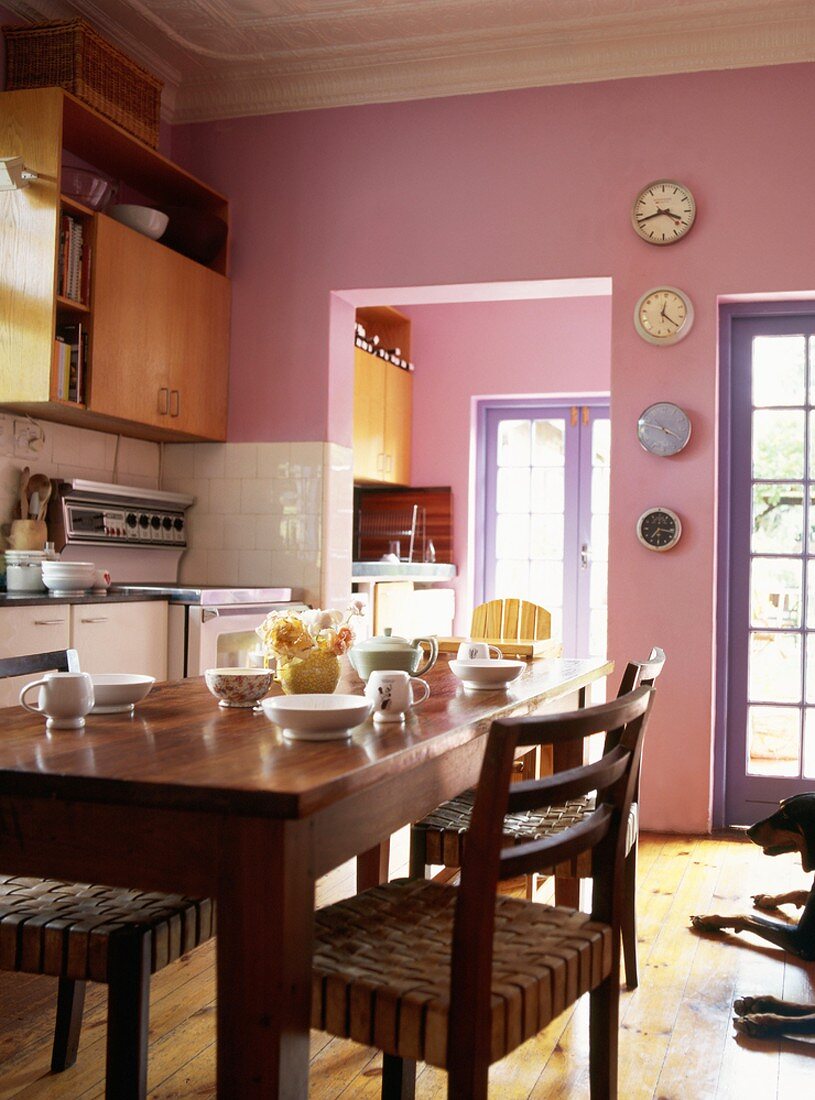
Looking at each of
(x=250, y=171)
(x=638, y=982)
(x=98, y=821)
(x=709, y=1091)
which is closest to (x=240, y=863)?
(x=98, y=821)

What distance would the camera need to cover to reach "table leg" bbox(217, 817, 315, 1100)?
1.25m

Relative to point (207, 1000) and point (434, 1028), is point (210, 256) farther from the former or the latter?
point (434, 1028)

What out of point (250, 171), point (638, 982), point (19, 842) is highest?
point (250, 171)

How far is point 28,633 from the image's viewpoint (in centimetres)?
331

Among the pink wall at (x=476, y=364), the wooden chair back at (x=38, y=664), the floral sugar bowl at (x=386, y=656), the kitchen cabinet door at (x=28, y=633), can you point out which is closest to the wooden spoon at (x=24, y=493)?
the kitchen cabinet door at (x=28, y=633)

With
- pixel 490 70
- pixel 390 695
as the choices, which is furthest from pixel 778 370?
pixel 390 695

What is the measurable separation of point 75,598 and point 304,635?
5.64 feet

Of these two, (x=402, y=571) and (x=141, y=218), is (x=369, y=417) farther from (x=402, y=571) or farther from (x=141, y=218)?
(x=141, y=218)

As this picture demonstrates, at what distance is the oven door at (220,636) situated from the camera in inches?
156

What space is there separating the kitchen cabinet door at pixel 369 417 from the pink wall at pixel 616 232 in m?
1.21

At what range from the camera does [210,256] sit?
15.8ft

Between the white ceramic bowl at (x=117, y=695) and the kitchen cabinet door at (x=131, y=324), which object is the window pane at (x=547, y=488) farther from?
the white ceramic bowl at (x=117, y=695)

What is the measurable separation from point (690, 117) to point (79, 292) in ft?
8.03

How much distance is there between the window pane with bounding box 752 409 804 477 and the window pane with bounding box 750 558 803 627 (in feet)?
1.19
